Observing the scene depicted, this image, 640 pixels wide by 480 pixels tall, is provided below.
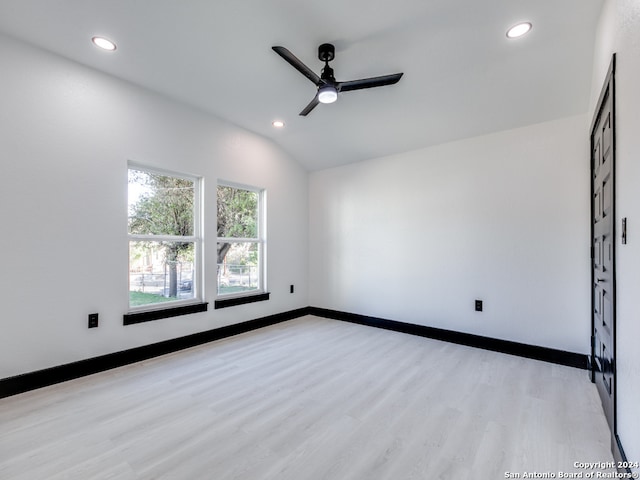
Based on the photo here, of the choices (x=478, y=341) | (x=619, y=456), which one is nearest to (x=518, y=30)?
(x=619, y=456)

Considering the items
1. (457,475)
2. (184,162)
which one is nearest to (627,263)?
(457,475)

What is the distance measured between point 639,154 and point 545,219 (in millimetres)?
2061

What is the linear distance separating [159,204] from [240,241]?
1095 mm

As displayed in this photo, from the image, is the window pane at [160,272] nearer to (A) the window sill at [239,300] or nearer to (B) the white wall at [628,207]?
(A) the window sill at [239,300]

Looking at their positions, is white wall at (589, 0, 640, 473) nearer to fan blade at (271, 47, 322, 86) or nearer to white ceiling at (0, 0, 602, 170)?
white ceiling at (0, 0, 602, 170)

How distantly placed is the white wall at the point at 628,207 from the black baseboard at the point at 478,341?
5.19 ft

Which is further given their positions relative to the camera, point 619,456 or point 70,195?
point 70,195

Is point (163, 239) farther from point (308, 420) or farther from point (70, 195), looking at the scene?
point (308, 420)

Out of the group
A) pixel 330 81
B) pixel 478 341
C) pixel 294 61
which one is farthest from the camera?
pixel 478 341

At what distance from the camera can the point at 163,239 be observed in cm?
326

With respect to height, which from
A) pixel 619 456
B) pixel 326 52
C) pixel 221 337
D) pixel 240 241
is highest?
pixel 326 52

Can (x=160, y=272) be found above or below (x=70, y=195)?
below

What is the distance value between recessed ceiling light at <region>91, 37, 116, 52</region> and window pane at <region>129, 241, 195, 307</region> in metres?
1.68

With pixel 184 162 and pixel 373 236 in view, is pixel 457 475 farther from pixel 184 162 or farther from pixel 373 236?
pixel 184 162
